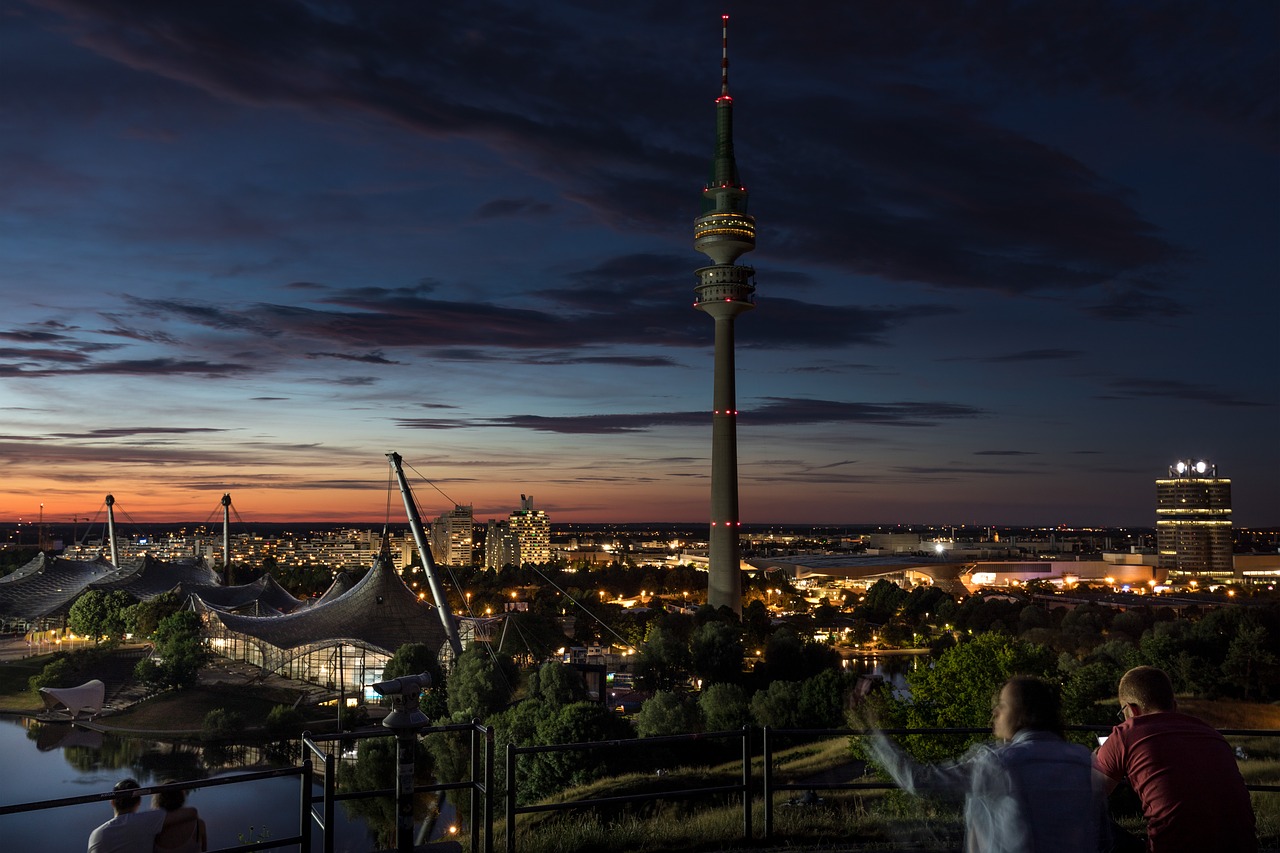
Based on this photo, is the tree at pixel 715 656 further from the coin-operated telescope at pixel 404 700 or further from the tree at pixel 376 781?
the coin-operated telescope at pixel 404 700

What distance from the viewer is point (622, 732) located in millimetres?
33500

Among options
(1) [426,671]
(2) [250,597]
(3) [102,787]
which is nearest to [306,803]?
(3) [102,787]

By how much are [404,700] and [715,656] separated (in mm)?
44819

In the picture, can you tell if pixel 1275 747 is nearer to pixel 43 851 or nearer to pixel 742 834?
pixel 742 834

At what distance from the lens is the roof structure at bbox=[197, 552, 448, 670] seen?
51.4 metres

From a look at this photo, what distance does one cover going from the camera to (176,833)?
5801 millimetres

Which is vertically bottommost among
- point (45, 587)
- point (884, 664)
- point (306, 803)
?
point (884, 664)

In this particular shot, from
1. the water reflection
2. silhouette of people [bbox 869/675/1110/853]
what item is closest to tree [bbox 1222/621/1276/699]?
the water reflection

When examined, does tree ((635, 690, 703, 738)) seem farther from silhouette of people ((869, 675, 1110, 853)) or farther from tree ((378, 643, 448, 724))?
silhouette of people ((869, 675, 1110, 853))

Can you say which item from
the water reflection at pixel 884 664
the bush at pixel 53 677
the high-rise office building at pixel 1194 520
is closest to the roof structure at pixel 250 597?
the bush at pixel 53 677

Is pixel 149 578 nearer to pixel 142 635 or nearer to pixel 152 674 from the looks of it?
pixel 142 635

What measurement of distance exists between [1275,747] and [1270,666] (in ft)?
85.3

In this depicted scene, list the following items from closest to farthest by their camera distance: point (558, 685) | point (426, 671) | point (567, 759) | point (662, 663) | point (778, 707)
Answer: point (567, 759)
point (558, 685)
point (778, 707)
point (426, 671)
point (662, 663)

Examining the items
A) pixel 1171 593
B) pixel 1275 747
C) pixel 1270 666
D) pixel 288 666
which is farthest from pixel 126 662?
pixel 1171 593
